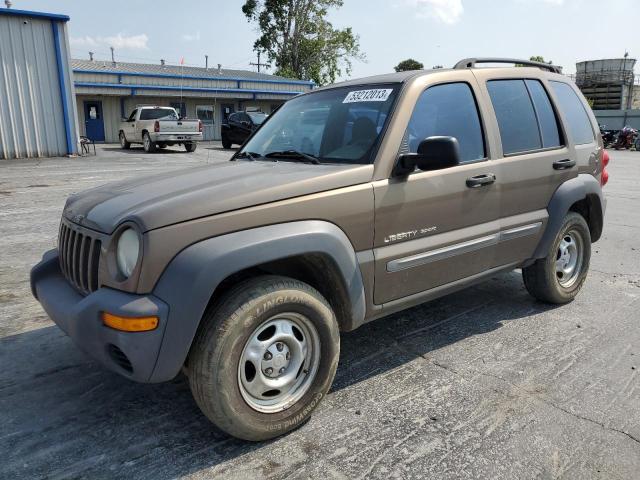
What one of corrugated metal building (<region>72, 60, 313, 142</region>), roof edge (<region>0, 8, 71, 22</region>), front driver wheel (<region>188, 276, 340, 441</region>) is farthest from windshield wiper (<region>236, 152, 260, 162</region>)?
corrugated metal building (<region>72, 60, 313, 142</region>)

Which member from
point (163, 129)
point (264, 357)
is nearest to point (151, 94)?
point (163, 129)

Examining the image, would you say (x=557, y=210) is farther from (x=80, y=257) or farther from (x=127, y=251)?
(x=80, y=257)

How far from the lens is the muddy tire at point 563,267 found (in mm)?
4207

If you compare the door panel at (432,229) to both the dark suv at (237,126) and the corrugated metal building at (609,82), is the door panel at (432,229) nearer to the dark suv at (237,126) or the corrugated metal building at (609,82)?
the dark suv at (237,126)

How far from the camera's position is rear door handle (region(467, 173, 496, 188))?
3377mm

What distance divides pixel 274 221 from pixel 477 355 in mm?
1844

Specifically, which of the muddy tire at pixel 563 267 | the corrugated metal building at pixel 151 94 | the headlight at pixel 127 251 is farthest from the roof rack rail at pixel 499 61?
the corrugated metal building at pixel 151 94

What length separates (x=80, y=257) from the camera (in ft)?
8.84

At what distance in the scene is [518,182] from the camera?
373 cm

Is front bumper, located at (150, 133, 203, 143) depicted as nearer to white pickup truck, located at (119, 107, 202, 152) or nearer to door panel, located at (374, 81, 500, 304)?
white pickup truck, located at (119, 107, 202, 152)

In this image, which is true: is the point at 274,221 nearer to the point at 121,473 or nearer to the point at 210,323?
the point at 210,323

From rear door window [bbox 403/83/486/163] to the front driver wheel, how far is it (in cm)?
121

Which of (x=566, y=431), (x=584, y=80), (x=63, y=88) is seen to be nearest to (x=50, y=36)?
(x=63, y=88)

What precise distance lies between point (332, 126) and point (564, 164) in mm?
1971
